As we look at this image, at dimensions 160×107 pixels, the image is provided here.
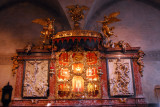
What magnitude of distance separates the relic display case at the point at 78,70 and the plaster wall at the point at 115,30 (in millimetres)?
642

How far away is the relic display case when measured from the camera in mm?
8086

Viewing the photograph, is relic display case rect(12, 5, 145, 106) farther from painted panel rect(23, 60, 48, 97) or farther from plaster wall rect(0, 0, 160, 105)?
plaster wall rect(0, 0, 160, 105)

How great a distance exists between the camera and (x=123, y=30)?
31.7 ft

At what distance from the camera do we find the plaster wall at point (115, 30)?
8898 millimetres

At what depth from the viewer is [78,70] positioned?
8.59 metres

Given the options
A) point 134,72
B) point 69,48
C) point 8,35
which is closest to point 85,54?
point 69,48

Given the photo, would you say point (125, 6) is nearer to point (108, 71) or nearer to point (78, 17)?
point (78, 17)

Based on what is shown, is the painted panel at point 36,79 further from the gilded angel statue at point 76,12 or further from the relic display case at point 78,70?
the gilded angel statue at point 76,12

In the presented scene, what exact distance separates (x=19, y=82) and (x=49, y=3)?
15.8ft

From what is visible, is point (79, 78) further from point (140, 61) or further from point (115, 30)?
point (115, 30)

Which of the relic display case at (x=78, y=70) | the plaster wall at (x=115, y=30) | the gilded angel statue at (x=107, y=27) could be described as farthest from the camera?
the plaster wall at (x=115, y=30)

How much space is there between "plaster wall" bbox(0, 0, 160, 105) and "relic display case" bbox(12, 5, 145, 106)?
64 cm

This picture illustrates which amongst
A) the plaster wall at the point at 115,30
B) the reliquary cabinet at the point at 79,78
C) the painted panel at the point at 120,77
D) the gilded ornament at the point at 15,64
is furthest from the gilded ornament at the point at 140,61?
the gilded ornament at the point at 15,64

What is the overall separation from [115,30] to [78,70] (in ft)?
10.8
